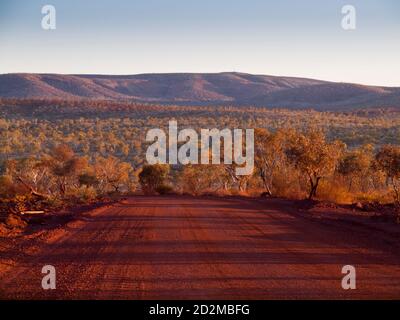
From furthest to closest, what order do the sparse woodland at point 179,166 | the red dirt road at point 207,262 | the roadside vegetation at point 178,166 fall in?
the sparse woodland at point 179,166 < the roadside vegetation at point 178,166 < the red dirt road at point 207,262

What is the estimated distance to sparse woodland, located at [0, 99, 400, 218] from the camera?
27438 millimetres

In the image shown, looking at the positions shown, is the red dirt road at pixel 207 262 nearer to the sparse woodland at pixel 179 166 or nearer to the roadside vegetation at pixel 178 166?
the roadside vegetation at pixel 178 166

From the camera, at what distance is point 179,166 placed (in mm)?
57188

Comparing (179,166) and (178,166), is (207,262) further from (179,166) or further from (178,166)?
(178,166)

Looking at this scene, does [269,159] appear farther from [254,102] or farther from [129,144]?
[254,102]

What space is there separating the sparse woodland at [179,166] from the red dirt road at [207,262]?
8.01 m

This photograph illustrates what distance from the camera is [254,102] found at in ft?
549

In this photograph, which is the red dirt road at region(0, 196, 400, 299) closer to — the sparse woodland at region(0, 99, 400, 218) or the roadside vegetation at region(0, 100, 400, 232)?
the roadside vegetation at region(0, 100, 400, 232)

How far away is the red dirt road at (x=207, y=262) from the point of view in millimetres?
8820

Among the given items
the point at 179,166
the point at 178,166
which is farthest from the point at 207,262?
the point at 178,166

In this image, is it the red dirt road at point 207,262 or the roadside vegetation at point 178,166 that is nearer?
the red dirt road at point 207,262

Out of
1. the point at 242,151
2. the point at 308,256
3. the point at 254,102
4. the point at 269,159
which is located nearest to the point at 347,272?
the point at 308,256

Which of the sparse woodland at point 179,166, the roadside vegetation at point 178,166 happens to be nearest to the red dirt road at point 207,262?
the roadside vegetation at point 178,166
